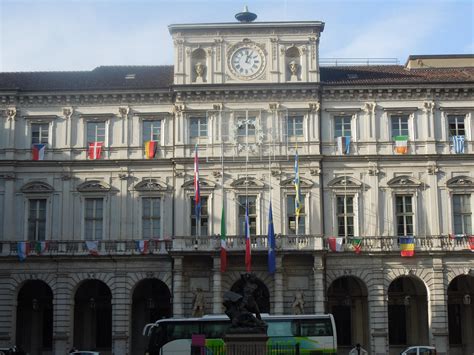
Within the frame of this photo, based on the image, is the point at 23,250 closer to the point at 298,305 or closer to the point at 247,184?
the point at 247,184

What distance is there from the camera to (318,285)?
46.2 m

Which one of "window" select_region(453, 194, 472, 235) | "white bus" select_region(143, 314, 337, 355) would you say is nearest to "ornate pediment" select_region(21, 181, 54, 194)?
"white bus" select_region(143, 314, 337, 355)

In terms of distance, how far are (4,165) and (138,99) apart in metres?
9.14

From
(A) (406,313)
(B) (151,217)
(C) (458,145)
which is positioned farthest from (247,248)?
(C) (458,145)

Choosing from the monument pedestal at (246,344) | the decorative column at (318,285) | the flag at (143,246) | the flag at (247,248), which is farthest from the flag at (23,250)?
the monument pedestal at (246,344)

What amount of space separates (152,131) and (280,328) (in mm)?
16906

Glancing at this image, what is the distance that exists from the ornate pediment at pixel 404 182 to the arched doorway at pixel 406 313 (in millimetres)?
5614

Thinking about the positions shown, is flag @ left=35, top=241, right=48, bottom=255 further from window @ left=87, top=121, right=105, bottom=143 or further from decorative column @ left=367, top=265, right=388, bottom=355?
decorative column @ left=367, top=265, right=388, bottom=355

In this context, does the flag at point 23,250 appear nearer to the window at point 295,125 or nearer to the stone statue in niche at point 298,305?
the stone statue in niche at point 298,305

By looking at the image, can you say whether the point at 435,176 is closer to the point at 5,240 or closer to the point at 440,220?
the point at 440,220

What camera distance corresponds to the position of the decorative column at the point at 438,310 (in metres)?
46.0

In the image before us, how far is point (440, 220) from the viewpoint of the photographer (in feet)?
157

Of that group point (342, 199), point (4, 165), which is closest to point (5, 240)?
point (4, 165)

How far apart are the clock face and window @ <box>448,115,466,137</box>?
12.1 meters
